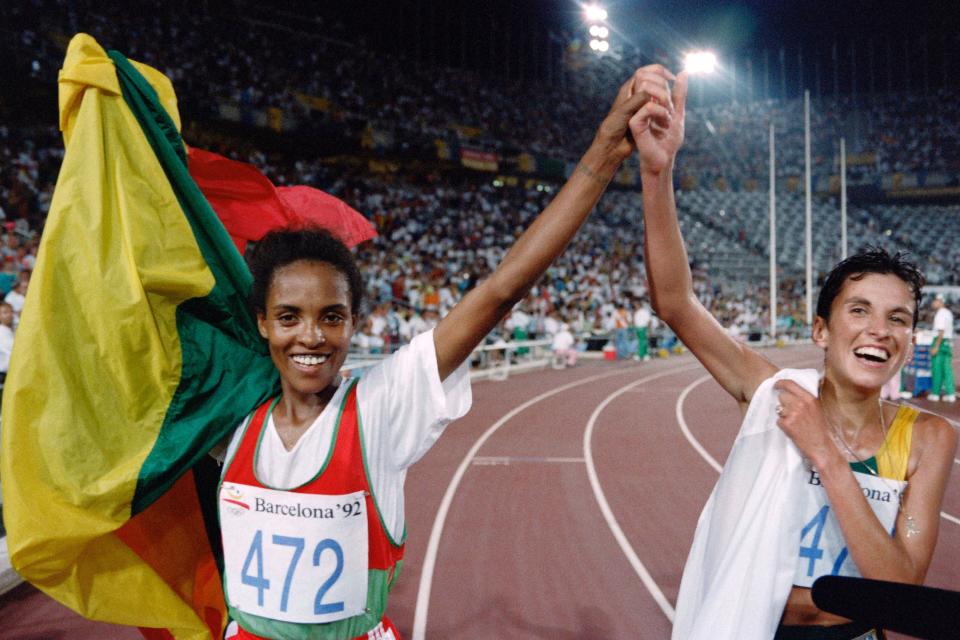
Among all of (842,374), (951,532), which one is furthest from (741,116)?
(842,374)

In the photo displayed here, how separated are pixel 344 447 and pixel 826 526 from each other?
1121mm

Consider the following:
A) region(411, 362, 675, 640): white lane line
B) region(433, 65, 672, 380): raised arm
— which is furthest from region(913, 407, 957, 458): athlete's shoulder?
region(411, 362, 675, 640): white lane line

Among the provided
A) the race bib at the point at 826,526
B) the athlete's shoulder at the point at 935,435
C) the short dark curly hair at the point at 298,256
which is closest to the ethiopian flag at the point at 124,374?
the short dark curly hair at the point at 298,256

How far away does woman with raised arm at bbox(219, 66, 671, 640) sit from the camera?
1591 millimetres

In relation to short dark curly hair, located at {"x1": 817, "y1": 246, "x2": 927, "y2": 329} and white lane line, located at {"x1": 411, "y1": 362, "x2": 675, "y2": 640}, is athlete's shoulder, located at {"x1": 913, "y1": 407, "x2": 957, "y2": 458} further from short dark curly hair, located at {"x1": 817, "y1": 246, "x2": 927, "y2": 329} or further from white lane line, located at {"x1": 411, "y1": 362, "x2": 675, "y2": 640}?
white lane line, located at {"x1": 411, "y1": 362, "x2": 675, "y2": 640}

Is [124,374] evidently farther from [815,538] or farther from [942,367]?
[942,367]

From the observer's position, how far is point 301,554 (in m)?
1.60

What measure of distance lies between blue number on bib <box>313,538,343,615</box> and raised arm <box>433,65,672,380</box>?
17.2 inches

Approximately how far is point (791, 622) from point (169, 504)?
5.07 ft

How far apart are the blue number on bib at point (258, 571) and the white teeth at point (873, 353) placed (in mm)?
1403

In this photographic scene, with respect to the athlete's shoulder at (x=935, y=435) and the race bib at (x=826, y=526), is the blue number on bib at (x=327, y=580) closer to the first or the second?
the race bib at (x=826, y=526)

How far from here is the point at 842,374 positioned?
1.73 m

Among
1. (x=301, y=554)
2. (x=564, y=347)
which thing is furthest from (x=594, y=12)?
(x=301, y=554)

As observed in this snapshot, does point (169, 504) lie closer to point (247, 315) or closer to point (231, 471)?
point (231, 471)
